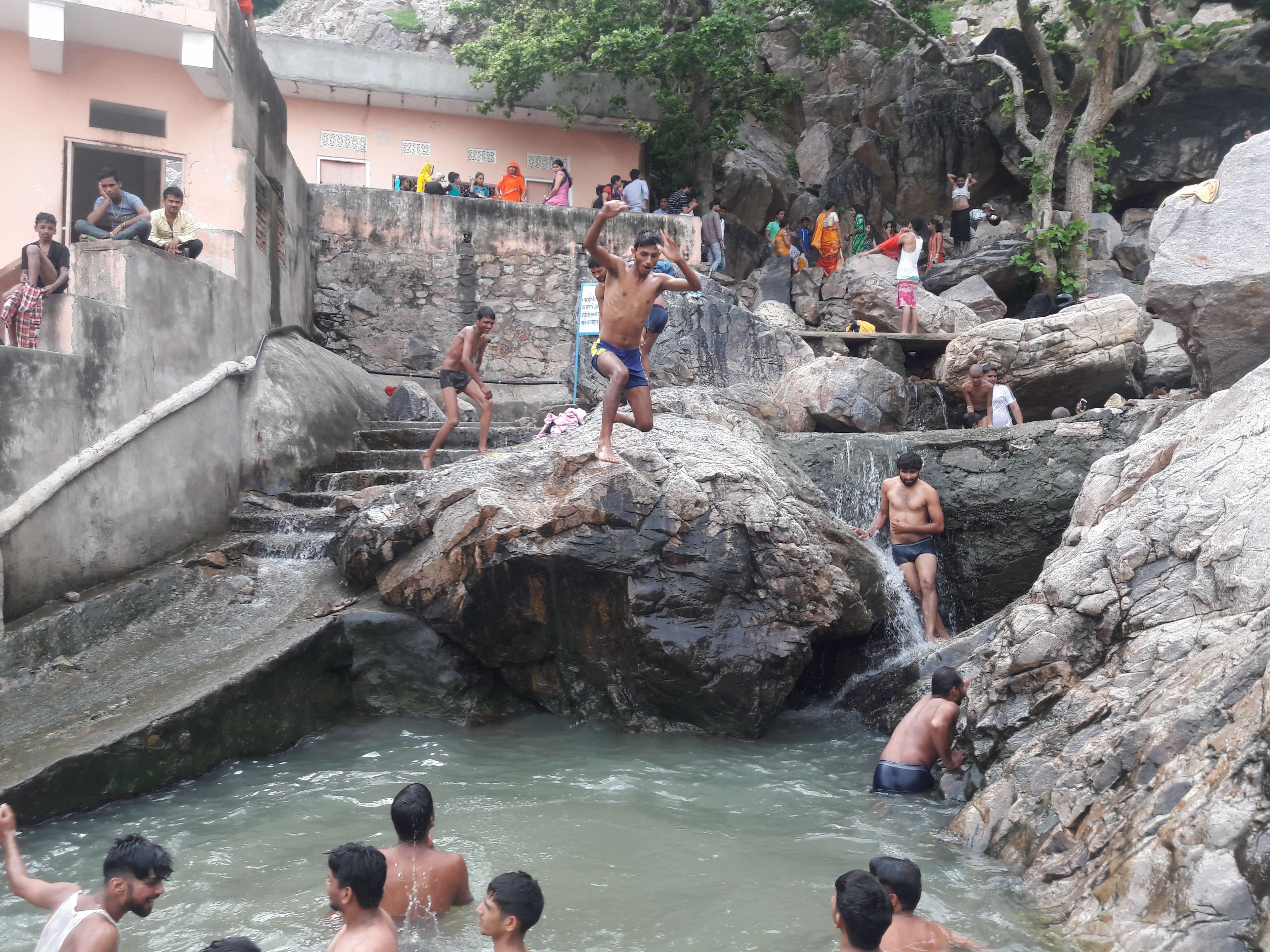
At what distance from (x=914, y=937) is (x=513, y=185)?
15821 mm

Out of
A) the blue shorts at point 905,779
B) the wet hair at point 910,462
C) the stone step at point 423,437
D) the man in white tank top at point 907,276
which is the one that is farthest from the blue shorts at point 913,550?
the man in white tank top at point 907,276

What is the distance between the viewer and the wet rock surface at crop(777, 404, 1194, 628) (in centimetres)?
859

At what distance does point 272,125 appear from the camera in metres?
11.7

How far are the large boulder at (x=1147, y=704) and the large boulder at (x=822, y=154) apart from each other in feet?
64.6

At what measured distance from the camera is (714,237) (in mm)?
18594

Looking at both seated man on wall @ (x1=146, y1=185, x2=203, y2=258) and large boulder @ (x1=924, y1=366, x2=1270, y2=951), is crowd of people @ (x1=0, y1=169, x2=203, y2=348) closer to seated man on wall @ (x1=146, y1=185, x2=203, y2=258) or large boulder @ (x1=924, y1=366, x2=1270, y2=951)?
seated man on wall @ (x1=146, y1=185, x2=203, y2=258)

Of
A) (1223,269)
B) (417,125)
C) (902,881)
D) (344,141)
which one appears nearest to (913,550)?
(1223,269)

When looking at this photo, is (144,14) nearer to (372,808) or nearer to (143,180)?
(143,180)

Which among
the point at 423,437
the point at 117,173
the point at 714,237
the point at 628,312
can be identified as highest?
the point at 714,237

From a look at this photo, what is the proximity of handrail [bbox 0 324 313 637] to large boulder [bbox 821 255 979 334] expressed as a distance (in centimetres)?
1034

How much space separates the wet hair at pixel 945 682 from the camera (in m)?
6.27

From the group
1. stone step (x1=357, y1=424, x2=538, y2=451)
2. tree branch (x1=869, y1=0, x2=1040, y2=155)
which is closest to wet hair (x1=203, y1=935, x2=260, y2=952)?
stone step (x1=357, y1=424, x2=538, y2=451)

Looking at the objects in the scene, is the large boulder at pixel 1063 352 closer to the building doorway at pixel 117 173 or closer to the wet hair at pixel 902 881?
the wet hair at pixel 902 881

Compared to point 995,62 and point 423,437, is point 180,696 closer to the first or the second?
point 423,437
